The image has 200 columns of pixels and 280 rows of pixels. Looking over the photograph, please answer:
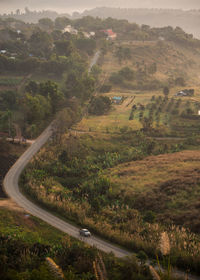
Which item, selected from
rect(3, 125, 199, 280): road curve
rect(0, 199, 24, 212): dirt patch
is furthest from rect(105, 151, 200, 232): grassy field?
rect(0, 199, 24, 212): dirt patch

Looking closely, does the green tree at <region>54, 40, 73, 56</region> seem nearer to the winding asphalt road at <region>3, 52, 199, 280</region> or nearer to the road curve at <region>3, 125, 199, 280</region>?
the winding asphalt road at <region>3, 52, 199, 280</region>

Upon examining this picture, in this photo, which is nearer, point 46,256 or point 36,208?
point 46,256

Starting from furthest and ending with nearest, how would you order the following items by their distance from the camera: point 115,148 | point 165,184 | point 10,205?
point 115,148 < point 165,184 < point 10,205

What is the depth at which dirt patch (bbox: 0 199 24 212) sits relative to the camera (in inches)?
1672

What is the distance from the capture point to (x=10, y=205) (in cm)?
4372

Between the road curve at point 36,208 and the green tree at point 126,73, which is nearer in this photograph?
the road curve at point 36,208

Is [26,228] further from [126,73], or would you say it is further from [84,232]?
[126,73]

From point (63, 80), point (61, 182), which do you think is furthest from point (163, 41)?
point (61, 182)

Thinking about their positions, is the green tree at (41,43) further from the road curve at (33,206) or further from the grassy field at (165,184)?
the grassy field at (165,184)

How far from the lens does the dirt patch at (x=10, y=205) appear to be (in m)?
42.5

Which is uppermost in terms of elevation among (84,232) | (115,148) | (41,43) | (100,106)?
(41,43)

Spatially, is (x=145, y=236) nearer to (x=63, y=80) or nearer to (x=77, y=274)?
(x=77, y=274)

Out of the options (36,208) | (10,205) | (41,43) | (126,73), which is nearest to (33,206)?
(36,208)

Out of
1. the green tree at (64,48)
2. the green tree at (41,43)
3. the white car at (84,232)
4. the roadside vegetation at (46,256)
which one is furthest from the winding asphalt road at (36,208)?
the green tree at (41,43)
